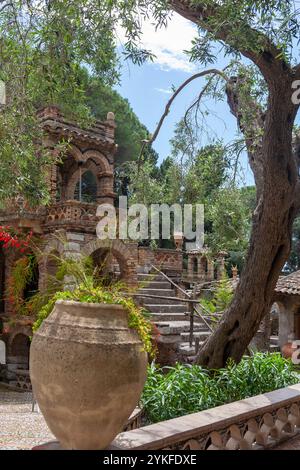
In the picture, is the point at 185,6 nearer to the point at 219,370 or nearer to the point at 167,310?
the point at 219,370

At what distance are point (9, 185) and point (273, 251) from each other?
3.28 m

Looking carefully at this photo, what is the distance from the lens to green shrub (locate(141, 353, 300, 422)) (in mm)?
5062

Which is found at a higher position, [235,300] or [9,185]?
[9,185]

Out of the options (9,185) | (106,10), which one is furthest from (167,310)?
(106,10)

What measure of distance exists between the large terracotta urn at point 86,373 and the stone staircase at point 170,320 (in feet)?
25.1

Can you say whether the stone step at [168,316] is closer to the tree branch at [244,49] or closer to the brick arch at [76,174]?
the brick arch at [76,174]

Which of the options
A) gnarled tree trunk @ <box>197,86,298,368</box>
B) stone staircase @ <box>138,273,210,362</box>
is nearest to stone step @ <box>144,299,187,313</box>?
stone staircase @ <box>138,273,210,362</box>

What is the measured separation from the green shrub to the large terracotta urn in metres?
1.94

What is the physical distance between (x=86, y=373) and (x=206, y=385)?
290cm

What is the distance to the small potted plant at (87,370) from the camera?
2.98 meters

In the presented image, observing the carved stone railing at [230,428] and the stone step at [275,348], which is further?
the stone step at [275,348]

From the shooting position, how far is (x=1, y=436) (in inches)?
253

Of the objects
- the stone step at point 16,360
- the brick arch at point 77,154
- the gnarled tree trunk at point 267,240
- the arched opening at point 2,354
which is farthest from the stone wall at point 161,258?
the gnarled tree trunk at point 267,240

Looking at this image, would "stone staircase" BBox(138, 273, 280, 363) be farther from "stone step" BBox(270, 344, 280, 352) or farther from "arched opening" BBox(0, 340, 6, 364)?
"arched opening" BBox(0, 340, 6, 364)
